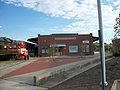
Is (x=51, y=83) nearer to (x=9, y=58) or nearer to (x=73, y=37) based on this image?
(x=9, y=58)

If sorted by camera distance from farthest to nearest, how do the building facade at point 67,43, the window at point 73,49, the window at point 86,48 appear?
the window at point 86,48
the building facade at point 67,43
the window at point 73,49

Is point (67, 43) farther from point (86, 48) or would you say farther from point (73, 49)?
point (86, 48)

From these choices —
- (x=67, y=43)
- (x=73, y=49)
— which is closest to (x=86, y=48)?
(x=73, y=49)

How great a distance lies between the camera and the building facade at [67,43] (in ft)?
273

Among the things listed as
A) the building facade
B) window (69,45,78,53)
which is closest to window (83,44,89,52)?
the building facade

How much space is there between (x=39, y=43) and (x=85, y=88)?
6814 centimetres

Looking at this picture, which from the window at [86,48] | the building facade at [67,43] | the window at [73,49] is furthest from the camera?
the window at [86,48]

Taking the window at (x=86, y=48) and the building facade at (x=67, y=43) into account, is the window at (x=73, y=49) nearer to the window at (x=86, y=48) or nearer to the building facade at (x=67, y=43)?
the building facade at (x=67, y=43)

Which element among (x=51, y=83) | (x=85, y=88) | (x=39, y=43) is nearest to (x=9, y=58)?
(x=39, y=43)

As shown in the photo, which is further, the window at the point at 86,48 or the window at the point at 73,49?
the window at the point at 86,48

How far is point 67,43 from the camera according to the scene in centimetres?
8425

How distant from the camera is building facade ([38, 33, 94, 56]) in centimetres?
8331

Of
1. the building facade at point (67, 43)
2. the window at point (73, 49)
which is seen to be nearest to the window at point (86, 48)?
the building facade at point (67, 43)

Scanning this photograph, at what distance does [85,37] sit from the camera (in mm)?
84188
